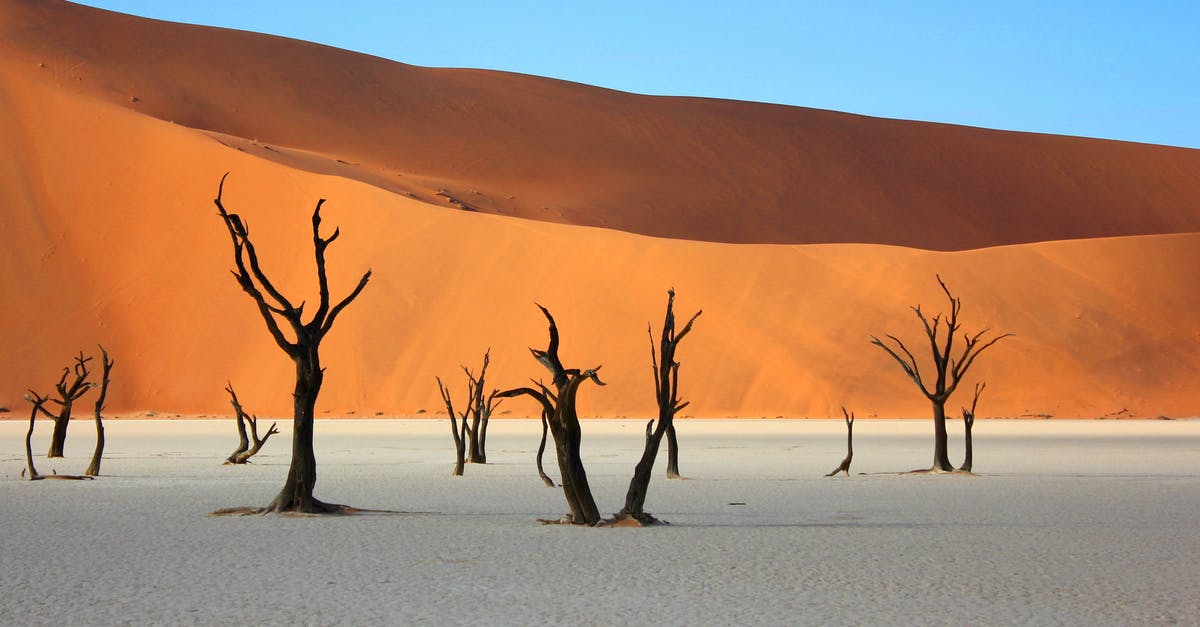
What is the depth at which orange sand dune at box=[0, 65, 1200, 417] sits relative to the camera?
48.9 meters

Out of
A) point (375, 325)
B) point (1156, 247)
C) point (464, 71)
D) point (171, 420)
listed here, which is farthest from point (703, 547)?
point (464, 71)

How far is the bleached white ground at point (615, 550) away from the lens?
7.76 metres

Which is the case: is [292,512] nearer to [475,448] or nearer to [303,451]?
[303,451]

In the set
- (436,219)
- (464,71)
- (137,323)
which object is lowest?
(137,323)

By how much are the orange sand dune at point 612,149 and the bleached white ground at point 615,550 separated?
5032cm

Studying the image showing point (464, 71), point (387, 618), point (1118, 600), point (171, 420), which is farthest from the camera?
point (464, 71)

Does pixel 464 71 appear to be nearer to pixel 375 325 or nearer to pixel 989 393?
pixel 375 325

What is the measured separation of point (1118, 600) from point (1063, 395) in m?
43.8

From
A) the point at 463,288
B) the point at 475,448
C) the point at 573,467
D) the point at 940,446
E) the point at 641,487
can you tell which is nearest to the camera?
the point at 573,467

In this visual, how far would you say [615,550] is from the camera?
10.6 metres

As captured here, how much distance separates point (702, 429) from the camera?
39.3 m

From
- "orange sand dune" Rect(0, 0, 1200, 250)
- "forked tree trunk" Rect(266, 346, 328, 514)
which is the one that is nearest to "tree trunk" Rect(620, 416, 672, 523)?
"forked tree trunk" Rect(266, 346, 328, 514)

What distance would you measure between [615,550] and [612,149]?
8006 cm

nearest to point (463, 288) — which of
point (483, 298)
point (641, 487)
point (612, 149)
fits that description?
point (483, 298)
